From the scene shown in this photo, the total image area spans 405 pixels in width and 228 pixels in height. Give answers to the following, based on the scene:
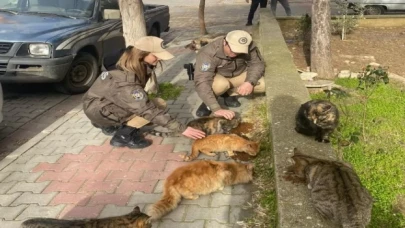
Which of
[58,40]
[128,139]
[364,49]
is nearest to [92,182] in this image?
[128,139]

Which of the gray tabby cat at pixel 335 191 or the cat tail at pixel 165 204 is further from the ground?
the gray tabby cat at pixel 335 191

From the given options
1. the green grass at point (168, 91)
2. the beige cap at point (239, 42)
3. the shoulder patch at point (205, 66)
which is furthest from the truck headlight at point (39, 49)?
the beige cap at point (239, 42)

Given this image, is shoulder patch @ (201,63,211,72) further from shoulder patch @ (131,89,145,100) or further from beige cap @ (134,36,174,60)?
shoulder patch @ (131,89,145,100)

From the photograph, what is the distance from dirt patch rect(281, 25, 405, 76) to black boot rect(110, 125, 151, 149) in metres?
4.34

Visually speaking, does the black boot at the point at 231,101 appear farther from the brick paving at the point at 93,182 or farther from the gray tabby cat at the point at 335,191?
the gray tabby cat at the point at 335,191

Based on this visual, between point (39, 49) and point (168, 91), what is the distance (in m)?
2.29

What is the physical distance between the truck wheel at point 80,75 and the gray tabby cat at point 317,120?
4766 mm

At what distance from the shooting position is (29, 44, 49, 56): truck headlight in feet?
21.2

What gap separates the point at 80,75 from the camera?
751 cm

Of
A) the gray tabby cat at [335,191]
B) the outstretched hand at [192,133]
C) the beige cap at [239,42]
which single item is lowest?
the outstretched hand at [192,133]

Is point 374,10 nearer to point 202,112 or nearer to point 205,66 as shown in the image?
point 202,112

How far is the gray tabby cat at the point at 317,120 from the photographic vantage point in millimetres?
3760

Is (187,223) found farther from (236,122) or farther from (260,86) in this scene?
(260,86)

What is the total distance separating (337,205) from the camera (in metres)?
2.59
